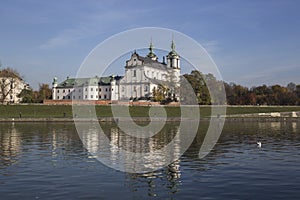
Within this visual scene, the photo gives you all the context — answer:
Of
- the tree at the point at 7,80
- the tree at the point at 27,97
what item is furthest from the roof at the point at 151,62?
the tree at the point at 7,80

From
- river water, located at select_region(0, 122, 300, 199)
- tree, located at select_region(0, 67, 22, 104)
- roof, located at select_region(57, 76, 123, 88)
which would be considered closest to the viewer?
river water, located at select_region(0, 122, 300, 199)

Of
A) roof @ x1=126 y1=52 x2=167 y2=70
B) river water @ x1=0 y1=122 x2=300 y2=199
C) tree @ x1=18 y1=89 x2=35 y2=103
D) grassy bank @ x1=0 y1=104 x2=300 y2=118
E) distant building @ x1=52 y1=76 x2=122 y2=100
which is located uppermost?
roof @ x1=126 y1=52 x2=167 y2=70

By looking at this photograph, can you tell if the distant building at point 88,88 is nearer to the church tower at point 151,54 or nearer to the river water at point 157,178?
the church tower at point 151,54

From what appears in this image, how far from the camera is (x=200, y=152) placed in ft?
83.6

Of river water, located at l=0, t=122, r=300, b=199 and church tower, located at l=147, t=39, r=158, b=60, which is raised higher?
church tower, located at l=147, t=39, r=158, b=60

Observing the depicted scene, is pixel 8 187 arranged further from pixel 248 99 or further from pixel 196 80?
pixel 248 99

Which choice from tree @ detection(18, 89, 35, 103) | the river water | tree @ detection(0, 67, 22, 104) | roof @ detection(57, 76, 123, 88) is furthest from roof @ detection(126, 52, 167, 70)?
the river water

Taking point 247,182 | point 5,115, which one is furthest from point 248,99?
point 247,182

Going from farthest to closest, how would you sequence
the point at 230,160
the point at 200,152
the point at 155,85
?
the point at 155,85
the point at 200,152
the point at 230,160

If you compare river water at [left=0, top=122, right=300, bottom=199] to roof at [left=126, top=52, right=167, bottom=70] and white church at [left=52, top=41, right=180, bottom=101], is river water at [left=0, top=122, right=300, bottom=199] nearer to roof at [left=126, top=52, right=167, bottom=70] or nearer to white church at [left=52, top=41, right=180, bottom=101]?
white church at [left=52, top=41, right=180, bottom=101]

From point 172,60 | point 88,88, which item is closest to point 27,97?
point 88,88

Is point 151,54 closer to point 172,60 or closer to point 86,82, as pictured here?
point 172,60

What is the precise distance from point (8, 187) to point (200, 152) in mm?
14419

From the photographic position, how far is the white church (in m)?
132
